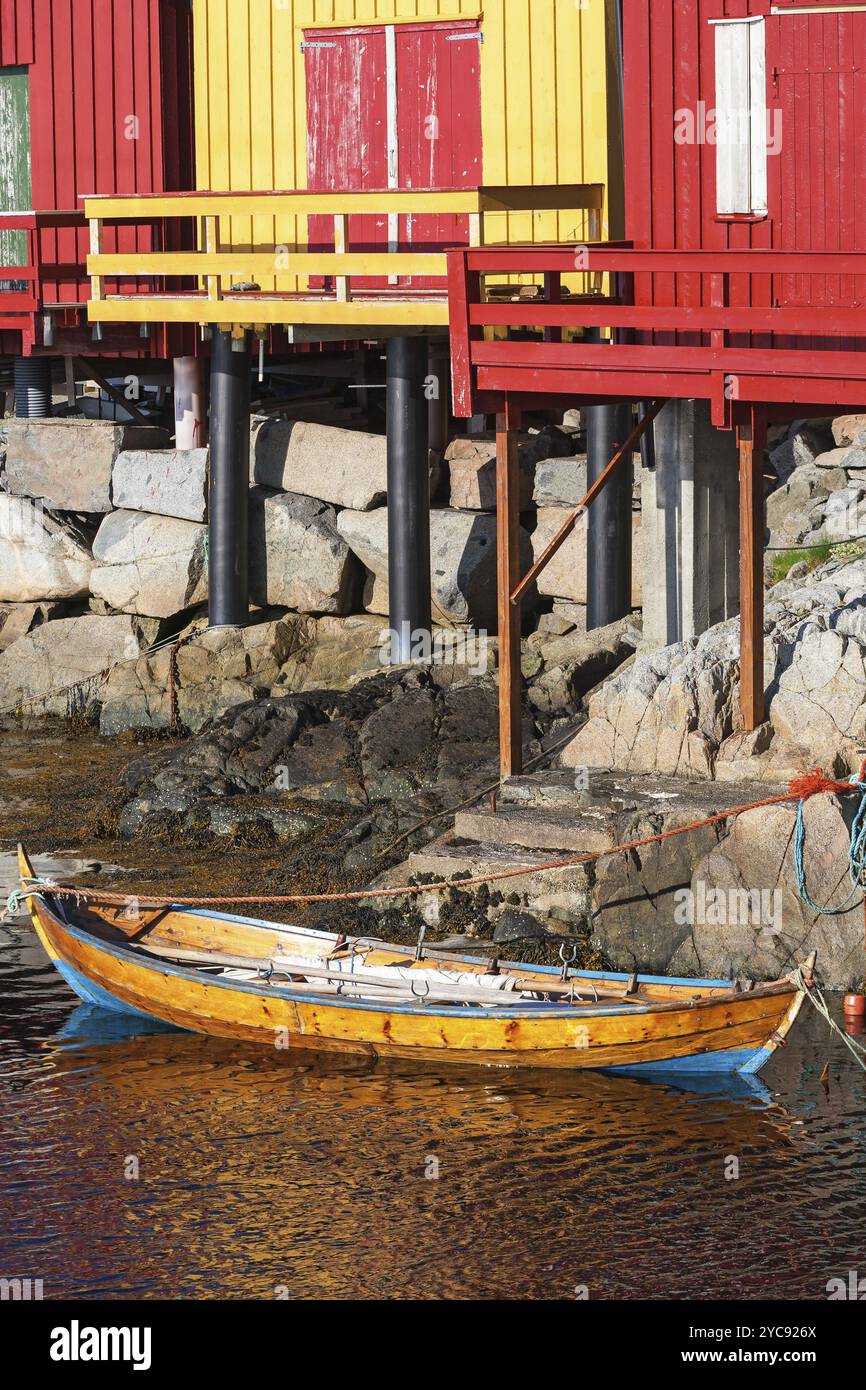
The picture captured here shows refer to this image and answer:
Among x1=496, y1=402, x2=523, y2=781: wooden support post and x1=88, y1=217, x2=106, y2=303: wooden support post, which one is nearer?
x1=496, y1=402, x2=523, y2=781: wooden support post

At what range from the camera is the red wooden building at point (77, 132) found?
2589 cm

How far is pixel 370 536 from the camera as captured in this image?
26.5m

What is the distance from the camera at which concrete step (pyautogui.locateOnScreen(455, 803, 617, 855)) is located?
18469 millimetres

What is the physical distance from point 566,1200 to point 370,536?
13666mm

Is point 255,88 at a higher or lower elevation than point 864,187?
higher

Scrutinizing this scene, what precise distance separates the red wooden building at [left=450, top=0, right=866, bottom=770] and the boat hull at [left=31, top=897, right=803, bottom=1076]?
4.31 meters

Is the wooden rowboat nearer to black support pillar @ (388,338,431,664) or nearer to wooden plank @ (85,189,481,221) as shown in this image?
wooden plank @ (85,189,481,221)

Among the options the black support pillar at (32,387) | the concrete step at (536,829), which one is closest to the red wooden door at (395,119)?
the black support pillar at (32,387)

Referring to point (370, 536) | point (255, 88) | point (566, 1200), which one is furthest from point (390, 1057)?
point (255, 88)

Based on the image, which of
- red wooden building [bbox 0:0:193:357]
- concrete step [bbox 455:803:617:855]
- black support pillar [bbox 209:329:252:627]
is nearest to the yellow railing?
black support pillar [bbox 209:329:252:627]

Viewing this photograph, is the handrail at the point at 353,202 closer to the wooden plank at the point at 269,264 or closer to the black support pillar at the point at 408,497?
the wooden plank at the point at 269,264

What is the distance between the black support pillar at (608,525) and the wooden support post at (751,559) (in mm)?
5742

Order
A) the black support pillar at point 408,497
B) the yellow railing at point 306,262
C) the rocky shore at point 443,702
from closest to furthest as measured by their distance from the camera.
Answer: the rocky shore at point 443,702, the yellow railing at point 306,262, the black support pillar at point 408,497

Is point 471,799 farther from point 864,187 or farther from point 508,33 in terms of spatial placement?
point 508,33
